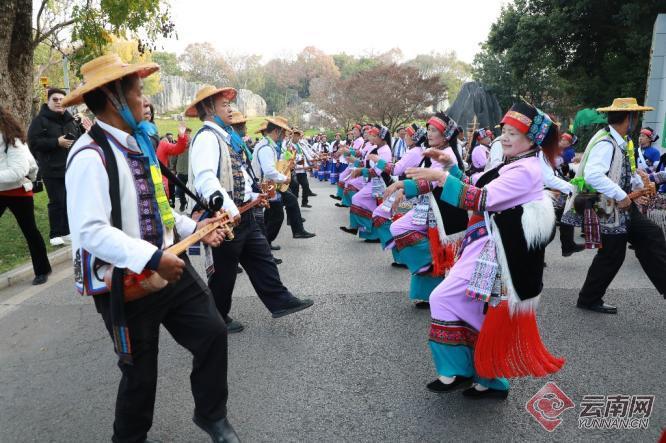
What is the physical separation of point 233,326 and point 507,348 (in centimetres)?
238

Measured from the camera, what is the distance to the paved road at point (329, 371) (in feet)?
9.57

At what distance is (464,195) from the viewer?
2.94 meters

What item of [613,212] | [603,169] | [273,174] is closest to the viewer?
[603,169]

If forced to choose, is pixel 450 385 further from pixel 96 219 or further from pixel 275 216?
pixel 275 216

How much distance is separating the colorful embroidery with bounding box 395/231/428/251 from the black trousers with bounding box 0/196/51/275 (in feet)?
13.6

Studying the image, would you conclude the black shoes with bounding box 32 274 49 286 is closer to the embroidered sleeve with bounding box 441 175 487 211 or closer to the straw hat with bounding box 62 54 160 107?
the straw hat with bounding box 62 54 160 107

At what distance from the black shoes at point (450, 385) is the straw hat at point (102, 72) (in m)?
2.45

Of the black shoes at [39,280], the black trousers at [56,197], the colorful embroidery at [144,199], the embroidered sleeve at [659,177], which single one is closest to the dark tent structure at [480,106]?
the embroidered sleeve at [659,177]

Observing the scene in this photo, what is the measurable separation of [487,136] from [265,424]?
45.0 feet

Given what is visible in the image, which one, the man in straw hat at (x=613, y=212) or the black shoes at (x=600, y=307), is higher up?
the man in straw hat at (x=613, y=212)

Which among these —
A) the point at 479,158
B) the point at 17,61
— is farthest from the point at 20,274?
the point at 479,158

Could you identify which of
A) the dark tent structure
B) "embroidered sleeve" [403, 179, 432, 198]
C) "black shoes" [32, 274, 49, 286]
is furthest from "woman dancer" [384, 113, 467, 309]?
the dark tent structure

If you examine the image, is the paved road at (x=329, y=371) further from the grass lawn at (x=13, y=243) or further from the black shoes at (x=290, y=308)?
the grass lawn at (x=13, y=243)

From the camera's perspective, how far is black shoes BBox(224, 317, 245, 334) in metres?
4.40
